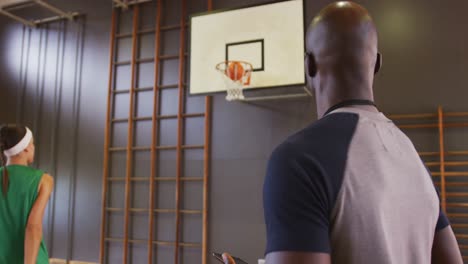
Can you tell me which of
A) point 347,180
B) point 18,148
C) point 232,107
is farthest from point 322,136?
point 232,107

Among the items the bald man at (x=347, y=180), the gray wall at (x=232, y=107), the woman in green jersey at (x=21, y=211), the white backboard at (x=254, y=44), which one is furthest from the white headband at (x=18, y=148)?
the gray wall at (x=232, y=107)

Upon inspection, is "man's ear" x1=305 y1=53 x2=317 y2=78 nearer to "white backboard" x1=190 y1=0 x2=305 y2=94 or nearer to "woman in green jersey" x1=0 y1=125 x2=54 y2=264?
"woman in green jersey" x1=0 y1=125 x2=54 y2=264

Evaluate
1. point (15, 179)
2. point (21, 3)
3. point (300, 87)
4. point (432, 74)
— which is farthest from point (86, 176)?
point (432, 74)

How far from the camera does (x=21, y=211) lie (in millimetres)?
1931

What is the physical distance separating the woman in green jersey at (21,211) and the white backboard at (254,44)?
268cm

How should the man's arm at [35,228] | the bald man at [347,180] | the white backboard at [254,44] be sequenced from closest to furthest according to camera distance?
1. the bald man at [347,180]
2. the man's arm at [35,228]
3. the white backboard at [254,44]

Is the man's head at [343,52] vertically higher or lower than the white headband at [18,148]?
higher

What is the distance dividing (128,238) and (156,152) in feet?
3.98

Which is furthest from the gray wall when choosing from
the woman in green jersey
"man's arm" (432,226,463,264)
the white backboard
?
"man's arm" (432,226,463,264)

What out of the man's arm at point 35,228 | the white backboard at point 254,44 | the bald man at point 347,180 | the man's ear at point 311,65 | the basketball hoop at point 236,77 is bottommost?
the man's arm at point 35,228

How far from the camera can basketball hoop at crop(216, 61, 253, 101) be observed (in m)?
4.26

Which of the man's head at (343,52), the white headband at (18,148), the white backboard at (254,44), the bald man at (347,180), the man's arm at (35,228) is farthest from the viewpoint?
the white backboard at (254,44)

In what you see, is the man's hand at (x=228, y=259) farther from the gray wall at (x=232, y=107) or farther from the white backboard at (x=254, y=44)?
the gray wall at (x=232, y=107)

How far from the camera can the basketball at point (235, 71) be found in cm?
425
